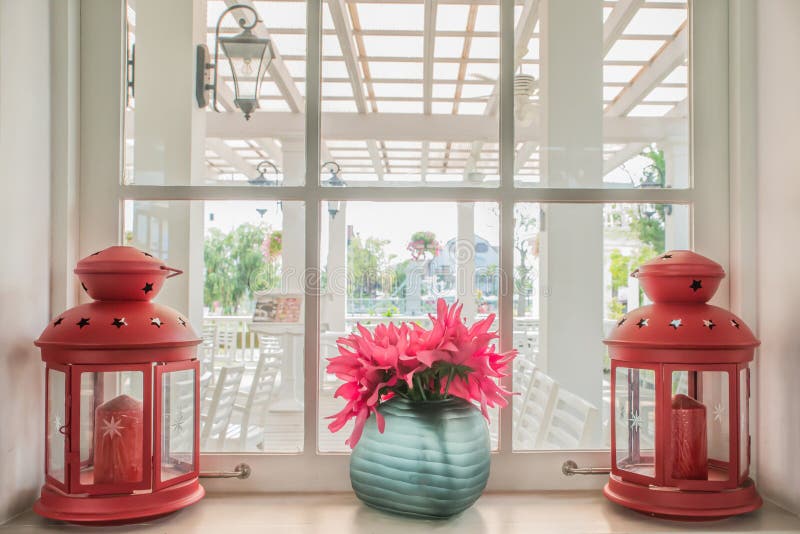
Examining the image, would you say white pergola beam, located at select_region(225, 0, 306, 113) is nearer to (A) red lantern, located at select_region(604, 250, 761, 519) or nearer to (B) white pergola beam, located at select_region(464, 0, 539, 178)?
(B) white pergola beam, located at select_region(464, 0, 539, 178)

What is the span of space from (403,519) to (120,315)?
1.92ft

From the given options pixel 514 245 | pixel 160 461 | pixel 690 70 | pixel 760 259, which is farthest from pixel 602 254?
pixel 160 461

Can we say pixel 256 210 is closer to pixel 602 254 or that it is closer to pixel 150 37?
pixel 150 37

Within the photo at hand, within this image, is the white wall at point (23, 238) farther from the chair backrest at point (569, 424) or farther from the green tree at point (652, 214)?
the green tree at point (652, 214)

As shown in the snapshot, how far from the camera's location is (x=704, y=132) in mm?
1245

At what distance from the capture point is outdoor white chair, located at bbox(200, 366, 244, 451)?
3.95 ft

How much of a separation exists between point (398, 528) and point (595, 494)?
1.45 feet

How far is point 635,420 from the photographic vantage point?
113cm

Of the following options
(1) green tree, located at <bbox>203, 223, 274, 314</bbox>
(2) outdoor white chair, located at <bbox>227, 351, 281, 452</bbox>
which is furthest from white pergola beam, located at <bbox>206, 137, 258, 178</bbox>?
(2) outdoor white chair, located at <bbox>227, 351, 281, 452</bbox>

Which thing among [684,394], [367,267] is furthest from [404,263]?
[684,394]

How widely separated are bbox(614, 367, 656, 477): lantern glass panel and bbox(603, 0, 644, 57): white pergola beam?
67 centimetres

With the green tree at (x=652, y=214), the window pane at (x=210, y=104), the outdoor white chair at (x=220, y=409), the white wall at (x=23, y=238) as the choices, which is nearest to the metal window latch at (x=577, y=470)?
the green tree at (x=652, y=214)

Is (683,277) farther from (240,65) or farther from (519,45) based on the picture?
(240,65)

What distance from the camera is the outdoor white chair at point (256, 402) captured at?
3.94ft
